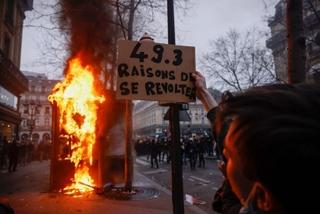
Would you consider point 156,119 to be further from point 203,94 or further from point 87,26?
point 203,94

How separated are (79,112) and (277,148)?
1326 centimetres

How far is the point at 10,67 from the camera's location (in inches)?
1022

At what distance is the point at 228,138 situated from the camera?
100 cm

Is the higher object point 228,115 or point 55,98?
point 55,98

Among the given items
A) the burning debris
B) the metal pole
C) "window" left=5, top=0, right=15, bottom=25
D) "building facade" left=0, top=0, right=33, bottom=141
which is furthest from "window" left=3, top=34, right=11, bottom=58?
the metal pole

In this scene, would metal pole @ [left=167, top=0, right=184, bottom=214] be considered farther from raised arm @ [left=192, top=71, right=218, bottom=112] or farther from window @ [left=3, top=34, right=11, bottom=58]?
window @ [left=3, top=34, right=11, bottom=58]

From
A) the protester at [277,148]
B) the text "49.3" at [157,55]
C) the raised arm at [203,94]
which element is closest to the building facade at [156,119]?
the text "49.3" at [157,55]

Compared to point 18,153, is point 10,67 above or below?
above

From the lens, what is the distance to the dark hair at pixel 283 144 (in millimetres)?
826

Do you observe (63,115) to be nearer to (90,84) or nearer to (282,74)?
(90,84)

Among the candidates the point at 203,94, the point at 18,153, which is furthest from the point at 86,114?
the point at 203,94

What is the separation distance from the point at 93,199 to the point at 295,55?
672 cm

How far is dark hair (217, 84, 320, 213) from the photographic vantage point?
0.83 m

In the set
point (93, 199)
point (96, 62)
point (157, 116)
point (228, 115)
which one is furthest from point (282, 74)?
point (157, 116)
